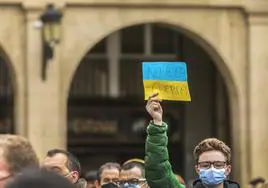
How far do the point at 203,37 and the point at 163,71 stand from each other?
421 inches

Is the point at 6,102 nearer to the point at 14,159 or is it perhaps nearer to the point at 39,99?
the point at 39,99

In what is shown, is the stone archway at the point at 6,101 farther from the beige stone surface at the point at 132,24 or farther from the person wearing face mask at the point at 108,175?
the person wearing face mask at the point at 108,175

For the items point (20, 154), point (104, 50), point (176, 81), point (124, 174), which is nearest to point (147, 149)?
point (176, 81)

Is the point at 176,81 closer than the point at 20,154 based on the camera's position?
No

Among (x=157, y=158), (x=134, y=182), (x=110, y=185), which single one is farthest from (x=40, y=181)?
(x=110, y=185)

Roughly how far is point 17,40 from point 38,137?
4.85 ft

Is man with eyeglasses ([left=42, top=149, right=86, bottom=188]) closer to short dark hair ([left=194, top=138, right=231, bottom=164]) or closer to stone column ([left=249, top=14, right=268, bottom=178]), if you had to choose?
short dark hair ([left=194, top=138, right=231, bottom=164])

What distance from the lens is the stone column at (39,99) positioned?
15570 mm

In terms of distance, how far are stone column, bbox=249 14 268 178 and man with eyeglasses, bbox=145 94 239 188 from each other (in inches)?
425

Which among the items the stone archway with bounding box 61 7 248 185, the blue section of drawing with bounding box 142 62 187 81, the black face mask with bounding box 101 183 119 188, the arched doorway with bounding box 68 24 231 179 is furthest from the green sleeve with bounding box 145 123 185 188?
the arched doorway with bounding box 68 24 231 179

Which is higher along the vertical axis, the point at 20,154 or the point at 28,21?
the point at 28,21

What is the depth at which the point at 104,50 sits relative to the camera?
18.4m

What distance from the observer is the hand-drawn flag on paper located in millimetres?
5684

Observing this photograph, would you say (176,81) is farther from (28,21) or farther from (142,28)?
(142,28)
